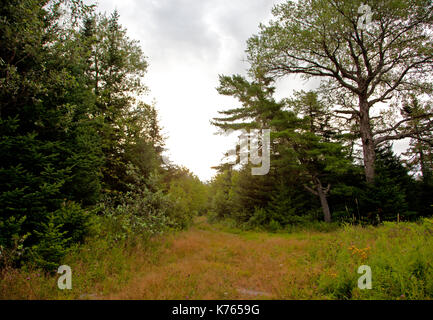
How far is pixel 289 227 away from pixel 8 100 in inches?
621

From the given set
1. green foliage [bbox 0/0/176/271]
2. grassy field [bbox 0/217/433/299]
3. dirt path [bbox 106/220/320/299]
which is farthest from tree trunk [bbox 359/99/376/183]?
green foliage [bbox 0/0/176/271]

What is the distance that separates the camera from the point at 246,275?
5.39 m

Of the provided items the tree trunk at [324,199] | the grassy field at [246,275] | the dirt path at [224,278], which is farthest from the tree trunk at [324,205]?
the dirt path at [224,278]

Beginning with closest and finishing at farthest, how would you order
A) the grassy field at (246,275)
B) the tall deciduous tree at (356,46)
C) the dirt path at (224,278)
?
the grassy field at (246,275)
the dirt path at (224,278)
the tall deciduous tree at (356,46)

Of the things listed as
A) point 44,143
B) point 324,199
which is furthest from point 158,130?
point 324,199

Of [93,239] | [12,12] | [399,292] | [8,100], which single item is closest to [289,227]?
[399,292]

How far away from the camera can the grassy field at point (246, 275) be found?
Result: 356 centimetres

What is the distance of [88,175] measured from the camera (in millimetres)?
7027

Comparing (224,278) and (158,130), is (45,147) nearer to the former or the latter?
(224,278)

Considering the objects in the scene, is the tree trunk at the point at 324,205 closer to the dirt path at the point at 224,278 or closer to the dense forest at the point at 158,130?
the dense forest at the point at 158,130

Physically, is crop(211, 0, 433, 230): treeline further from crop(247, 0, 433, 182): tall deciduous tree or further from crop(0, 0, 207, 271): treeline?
crop(0, 0, 207, 271): treeline

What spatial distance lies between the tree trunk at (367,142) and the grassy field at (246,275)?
7239 mm
